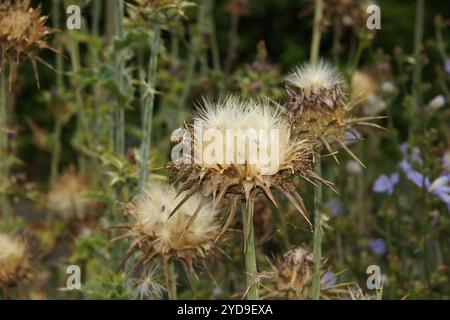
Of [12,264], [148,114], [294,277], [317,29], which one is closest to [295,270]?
[294,277]

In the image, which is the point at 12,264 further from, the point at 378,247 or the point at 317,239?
the point at 378,247

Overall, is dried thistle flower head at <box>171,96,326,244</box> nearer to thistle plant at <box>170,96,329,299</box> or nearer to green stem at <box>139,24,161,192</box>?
thistle plant at <box>170,96,329,299</box>

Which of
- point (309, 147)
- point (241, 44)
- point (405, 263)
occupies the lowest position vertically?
point (405, 263)

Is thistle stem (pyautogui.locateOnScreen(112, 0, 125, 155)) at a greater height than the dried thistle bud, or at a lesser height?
greater

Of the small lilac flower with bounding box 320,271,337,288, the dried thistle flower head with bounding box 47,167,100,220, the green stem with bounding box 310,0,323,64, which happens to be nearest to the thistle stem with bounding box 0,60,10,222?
the dried thistle flower head with bounding box 47,167,100,220

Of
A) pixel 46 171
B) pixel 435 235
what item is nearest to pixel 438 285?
pixel 435 235

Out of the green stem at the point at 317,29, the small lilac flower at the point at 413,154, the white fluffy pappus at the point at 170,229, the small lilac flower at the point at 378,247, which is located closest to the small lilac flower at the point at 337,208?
the small lilac flower at the point at 378,247

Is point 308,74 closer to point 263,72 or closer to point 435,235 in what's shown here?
point 263,72
